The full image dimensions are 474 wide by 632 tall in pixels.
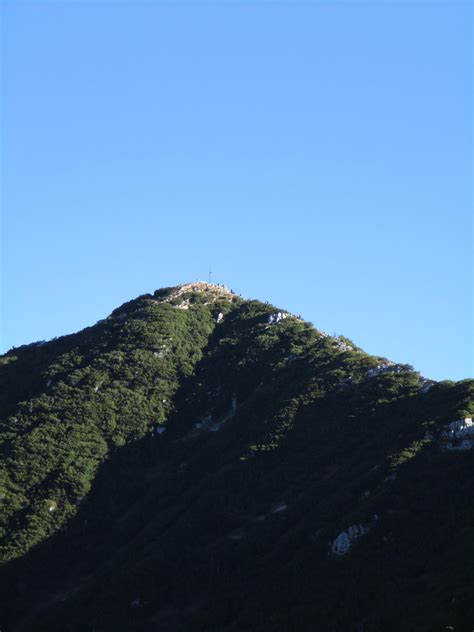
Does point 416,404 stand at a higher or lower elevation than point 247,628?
higher

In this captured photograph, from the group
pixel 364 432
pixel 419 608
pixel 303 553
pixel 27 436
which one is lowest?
pixel 419 608

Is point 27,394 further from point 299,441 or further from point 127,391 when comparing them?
point 299,441

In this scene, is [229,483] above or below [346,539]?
above

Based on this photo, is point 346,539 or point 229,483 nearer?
point 346,539

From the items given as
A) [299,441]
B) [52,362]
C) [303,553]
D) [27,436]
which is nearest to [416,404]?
[299,441]

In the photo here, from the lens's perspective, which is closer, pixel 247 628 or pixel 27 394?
pixel 247 628

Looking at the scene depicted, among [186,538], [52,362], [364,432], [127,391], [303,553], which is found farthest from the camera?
[52,362]

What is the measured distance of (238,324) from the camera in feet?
471

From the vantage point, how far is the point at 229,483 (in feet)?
311

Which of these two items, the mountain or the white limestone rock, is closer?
the mountain

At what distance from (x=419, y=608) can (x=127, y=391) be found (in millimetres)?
65653

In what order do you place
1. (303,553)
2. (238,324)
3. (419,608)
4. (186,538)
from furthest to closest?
(238,324) → (186,538) → (303,553) → (419,608)

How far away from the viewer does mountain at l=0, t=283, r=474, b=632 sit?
69562 mm

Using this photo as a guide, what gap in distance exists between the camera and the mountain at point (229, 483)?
69.6m
